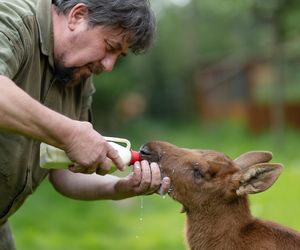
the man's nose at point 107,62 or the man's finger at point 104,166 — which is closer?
the man's finger at point 104,166

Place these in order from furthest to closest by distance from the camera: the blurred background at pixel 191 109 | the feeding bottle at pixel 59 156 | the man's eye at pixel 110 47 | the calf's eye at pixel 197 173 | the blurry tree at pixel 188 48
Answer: the blurry tree at pixel 188 48 < the blurred background at pixel 191 109 < the calf's eye at pixel 197 173 < the man's eye at pixel 110 47 < the feeding bottle at pixel 59 156

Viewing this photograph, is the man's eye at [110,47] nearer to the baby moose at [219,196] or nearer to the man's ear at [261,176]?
the baby moose at [219,196]

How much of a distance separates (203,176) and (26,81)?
1.38 m

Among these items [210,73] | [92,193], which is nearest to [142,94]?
[210,73]

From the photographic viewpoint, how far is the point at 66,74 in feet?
16.2

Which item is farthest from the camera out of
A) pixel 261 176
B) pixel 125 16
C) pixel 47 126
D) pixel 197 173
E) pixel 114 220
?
pixel 114 220

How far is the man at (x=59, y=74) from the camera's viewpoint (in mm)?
4070

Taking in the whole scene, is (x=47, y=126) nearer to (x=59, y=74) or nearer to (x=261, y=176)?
(x=59, y=74)

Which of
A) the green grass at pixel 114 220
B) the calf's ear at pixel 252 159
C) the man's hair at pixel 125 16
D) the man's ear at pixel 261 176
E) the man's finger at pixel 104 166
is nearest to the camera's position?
the man's finger at pixel 104 166

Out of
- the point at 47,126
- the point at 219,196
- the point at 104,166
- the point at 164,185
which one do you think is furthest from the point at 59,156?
the point at 219,196

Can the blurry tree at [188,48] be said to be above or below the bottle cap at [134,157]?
below

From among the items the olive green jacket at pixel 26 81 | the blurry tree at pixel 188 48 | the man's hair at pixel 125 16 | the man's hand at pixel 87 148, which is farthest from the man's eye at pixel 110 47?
the blurry tree at pixel 188 48

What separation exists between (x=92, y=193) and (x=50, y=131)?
5.14 ft

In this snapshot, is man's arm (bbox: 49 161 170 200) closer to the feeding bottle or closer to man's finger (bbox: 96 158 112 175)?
the feeding bottle
